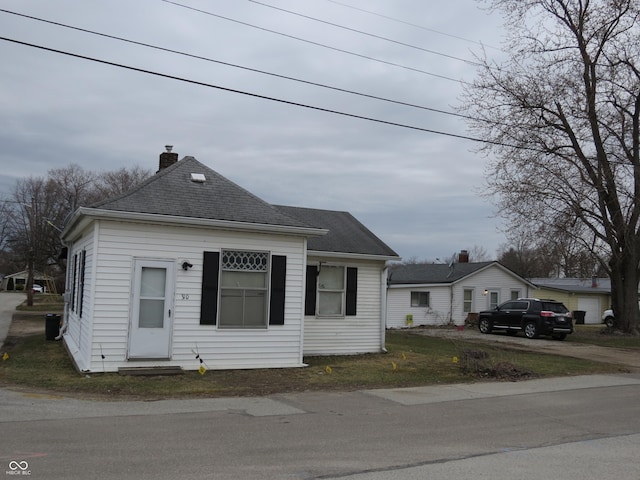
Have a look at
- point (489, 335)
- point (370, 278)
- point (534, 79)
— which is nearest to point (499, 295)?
point (489, 335)

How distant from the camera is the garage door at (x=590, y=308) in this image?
151 feet

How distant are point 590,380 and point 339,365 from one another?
5.77 meters

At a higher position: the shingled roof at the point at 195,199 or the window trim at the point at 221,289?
the shingled roof at the point at 195,199

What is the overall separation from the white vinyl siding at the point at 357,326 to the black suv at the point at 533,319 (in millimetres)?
10874

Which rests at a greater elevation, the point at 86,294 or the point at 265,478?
the point at 86,294

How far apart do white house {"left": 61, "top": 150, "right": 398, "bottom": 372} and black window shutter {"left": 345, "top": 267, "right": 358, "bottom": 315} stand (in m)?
2.96

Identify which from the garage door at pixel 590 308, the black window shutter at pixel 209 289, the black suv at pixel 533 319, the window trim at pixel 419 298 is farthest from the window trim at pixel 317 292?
the garage door at pixel 590 308

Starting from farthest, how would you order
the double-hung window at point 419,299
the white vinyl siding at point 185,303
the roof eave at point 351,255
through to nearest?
the double-hung window at point 419,299 → the roof eave at point 351,255 → the white vinyl siding at point 185,303

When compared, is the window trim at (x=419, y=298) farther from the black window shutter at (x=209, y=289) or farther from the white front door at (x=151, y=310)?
the white front door at (x=151, y=310)

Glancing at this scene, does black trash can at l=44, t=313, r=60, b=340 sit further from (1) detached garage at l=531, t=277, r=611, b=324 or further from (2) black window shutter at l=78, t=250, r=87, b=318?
(1) detached garage at l=531, t=277, r=611, b=324

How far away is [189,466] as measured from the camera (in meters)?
5.77

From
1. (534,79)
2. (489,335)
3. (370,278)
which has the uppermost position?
(534,79)

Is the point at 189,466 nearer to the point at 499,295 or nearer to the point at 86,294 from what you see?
the point at 86,294

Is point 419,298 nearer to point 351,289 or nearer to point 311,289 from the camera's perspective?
point 351,289
